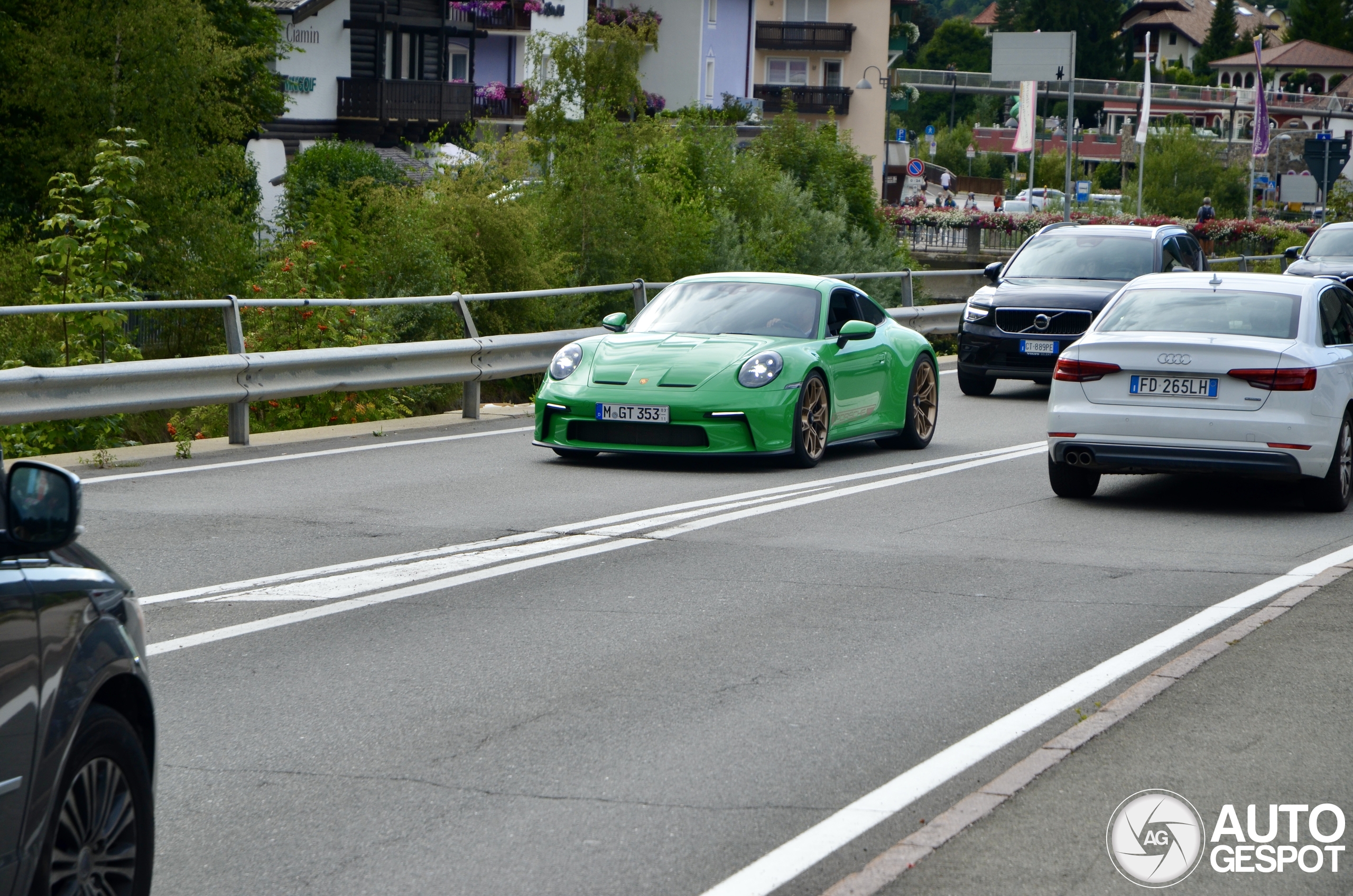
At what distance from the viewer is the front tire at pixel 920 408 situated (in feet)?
49.7

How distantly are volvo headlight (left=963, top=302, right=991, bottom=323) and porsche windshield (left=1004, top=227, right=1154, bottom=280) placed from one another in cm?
93

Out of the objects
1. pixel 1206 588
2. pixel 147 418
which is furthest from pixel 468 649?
pixel 147 418

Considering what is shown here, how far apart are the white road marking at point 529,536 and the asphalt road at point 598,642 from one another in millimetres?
43

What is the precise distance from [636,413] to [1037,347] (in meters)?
8.08

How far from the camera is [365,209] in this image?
22391 mm

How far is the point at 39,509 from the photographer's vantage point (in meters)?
3.40

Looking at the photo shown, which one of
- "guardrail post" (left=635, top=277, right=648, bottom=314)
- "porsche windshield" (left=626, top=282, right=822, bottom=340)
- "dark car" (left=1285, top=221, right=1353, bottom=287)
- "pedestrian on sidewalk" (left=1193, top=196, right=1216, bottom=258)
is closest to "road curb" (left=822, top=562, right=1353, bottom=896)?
"porsche windshield" (left=626, top=282, right=822, bottom=340)

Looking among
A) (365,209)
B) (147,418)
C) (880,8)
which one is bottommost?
(147,418)

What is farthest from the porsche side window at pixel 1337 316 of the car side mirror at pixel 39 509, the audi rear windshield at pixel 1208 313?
the car side mirror at pixel 39 509

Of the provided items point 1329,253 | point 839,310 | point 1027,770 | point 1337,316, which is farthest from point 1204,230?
point 1027,770

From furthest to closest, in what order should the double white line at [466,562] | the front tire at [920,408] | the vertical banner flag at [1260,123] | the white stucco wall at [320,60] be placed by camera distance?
the white stucco wall at [320,60], the vertical banner flag at [1260,123], the front tire at [920,408], the double white line at [466,562]

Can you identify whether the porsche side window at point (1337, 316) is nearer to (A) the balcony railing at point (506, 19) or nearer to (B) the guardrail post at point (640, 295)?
(B) the guardrail post at point (640, 295)

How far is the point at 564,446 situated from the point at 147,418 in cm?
617

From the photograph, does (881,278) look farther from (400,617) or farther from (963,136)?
(963,136)
